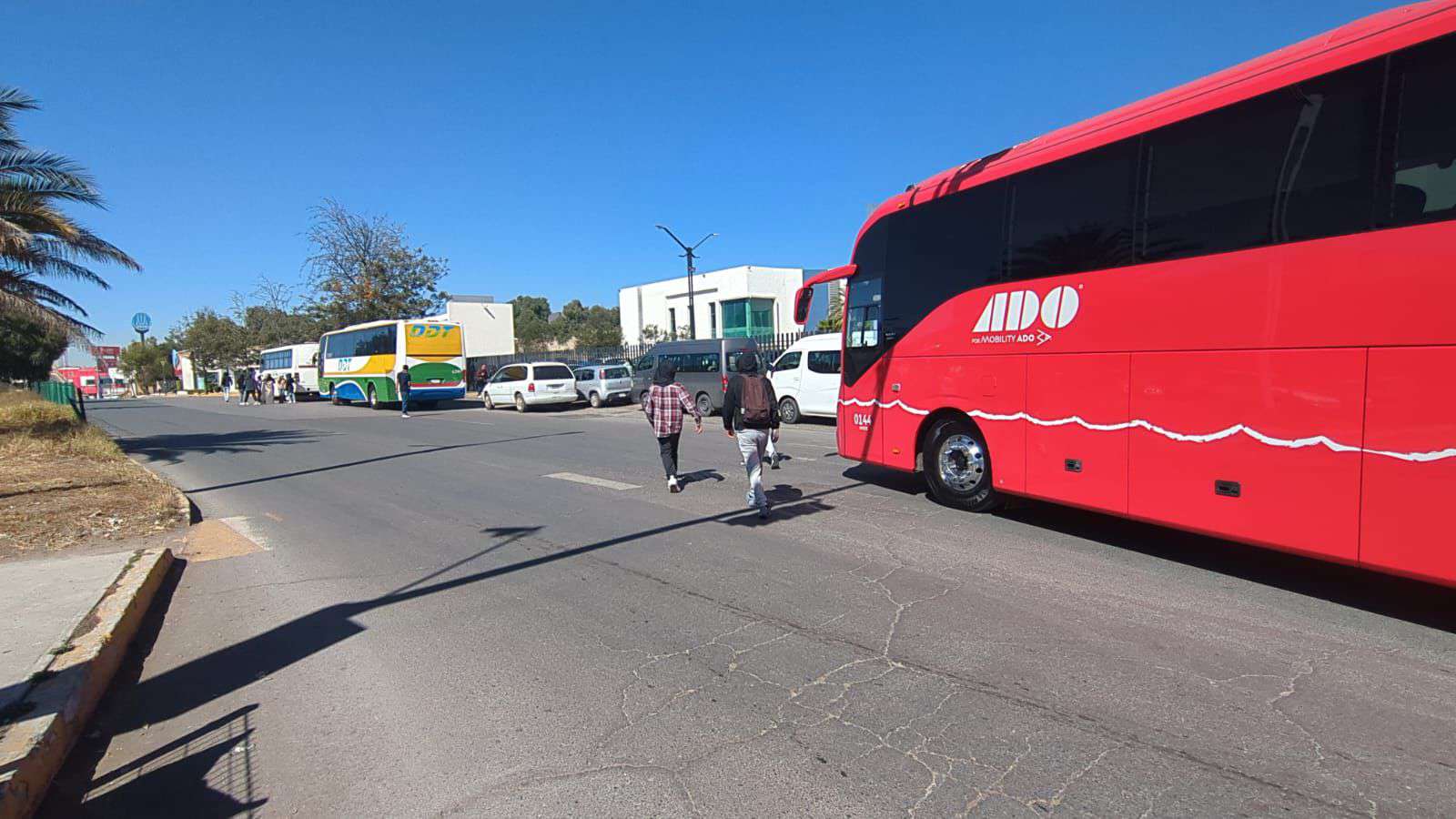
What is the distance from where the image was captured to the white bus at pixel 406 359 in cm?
2892

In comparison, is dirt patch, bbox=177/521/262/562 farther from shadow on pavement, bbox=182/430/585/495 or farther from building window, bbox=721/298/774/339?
building window, bbox=721/298/774/339

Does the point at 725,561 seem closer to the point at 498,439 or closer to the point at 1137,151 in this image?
the point at 1137,151

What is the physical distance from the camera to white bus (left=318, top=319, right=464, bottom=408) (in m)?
28.9

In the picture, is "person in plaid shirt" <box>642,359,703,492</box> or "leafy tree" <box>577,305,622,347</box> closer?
"person in plaid shirt" <box>642,359,703,492</box>

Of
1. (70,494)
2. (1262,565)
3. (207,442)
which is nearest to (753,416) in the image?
(1262,565)

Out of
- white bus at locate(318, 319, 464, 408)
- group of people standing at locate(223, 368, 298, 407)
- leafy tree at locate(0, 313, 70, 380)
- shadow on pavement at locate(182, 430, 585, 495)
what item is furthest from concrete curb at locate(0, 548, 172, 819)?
leafy tree at locate(0, 313, 70, 380)

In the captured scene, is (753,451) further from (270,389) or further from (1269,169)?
(270,389)

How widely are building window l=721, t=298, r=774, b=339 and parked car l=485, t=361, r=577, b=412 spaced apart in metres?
30.8

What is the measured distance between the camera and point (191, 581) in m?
6.34

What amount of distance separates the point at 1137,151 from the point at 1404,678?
4.03 m

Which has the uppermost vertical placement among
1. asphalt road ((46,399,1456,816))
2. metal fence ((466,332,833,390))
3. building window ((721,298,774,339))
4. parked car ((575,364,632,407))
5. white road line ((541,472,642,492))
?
building window ((721,298,774,339))

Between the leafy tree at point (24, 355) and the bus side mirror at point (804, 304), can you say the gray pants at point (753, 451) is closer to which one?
the bus side mirror at point (804, 304)

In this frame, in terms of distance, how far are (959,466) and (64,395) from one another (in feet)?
105

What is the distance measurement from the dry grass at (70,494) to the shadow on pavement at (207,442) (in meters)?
1.08
